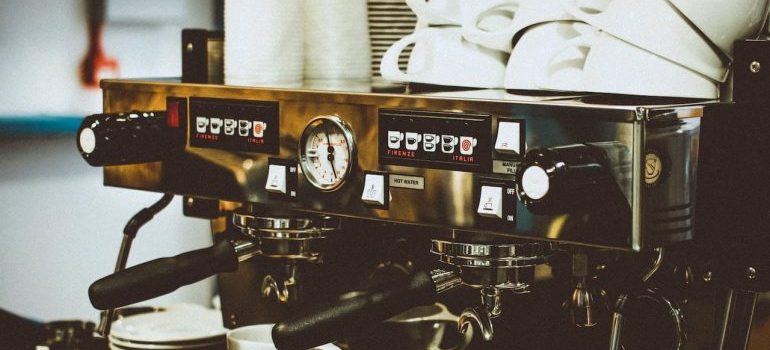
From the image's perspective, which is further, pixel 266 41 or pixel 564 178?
pixel 266 41

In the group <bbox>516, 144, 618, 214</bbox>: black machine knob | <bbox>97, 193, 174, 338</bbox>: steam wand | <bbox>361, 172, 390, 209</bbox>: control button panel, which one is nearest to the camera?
<bbox>516, 144, 618, 214</bbox>: black machine knob

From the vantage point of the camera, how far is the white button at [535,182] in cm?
87

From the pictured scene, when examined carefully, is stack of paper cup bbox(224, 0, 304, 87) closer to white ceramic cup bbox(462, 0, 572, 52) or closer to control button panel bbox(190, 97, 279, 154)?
control button panel bbox(190, 97, 279, 154)

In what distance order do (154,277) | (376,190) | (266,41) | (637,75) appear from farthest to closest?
(266,41), (154,277), (376,190), (637,75)

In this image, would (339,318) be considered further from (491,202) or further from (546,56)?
(546,56)

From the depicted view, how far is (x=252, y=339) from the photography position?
1.35 meters

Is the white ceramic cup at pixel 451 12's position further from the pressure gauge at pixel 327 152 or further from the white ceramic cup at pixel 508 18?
the pressure gauge at pixel 327 152

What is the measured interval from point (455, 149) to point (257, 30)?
41 centimetres

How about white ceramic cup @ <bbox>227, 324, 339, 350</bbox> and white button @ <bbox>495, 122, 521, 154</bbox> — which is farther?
white ceramic cup @ <bbox>227, 324, 339, 350</bbox>

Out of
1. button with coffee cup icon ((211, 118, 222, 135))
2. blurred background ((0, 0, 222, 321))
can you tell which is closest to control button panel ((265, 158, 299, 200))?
button with coffee cup icon ((211, 118, 222, 135))

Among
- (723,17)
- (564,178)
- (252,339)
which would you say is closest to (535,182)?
(564,178)

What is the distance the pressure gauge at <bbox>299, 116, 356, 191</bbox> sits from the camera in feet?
3.65

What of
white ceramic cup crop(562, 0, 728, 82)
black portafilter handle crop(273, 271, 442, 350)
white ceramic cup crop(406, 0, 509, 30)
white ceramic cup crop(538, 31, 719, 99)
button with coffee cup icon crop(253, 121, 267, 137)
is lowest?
black portafilter handle crop(273, 271, 442, 350)

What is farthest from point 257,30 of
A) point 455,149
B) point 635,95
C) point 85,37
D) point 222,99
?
point 85,37
